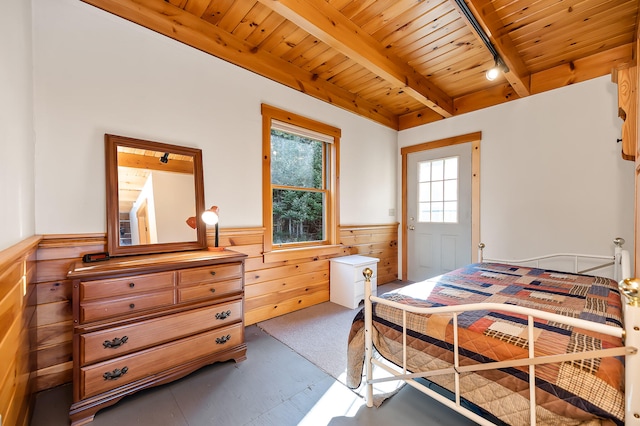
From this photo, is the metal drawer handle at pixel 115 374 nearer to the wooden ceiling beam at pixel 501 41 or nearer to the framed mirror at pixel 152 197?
the framed mirror at pixel 152 197

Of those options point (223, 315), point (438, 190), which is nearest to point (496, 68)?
point (438, 190)

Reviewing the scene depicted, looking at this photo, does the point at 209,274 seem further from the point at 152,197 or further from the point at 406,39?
the point at 406,39

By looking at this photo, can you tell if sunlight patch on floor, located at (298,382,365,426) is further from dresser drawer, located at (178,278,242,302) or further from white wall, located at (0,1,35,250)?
white wall, located at (0,1,35,250)

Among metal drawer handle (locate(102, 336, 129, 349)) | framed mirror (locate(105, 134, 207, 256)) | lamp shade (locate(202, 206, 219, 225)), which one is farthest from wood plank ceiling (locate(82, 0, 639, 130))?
metal drawer handle (locate(102, 336, 129, 349))

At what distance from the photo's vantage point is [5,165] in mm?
1129

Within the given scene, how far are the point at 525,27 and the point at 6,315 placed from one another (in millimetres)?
3706

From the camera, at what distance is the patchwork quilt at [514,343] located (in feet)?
2.87

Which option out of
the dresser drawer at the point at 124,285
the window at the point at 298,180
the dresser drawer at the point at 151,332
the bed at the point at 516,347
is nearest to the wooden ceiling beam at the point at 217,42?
the window at the point at 298,180

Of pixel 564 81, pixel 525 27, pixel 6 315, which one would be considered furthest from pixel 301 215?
pixel 564 81

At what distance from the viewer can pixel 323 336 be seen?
7.85 feet

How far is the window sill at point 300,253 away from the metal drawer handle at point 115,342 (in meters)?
Answer: 1.32

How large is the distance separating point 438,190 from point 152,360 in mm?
3689

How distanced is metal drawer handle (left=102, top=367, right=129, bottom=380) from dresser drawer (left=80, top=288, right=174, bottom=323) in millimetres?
304

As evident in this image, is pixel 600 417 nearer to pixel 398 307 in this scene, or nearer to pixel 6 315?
pixel 398 307
